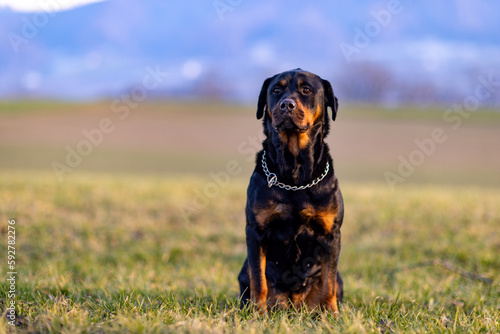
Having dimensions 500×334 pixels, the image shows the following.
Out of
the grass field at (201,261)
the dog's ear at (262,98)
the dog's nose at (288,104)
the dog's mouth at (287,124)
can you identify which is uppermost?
the dog's ear at (262,98)

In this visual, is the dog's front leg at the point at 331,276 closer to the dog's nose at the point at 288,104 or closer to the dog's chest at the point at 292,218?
the dog's chest at the point at 292,218

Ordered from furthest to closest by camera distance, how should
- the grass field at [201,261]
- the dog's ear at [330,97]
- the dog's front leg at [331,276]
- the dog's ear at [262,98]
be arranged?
the dog's ear at [262,98] < the dog's ear at [330,97] < the dog's front leg at [331,276] < the grass field at [201,261]

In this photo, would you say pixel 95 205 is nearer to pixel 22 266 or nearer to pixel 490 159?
pixel 22 266

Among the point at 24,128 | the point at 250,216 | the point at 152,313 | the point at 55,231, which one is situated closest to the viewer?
the point at 152,313

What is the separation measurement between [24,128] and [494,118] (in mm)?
34171

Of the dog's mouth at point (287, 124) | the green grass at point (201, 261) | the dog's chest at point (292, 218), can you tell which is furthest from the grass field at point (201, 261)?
the dog's mouth at point (287, 124)

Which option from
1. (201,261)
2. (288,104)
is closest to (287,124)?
(288,104)

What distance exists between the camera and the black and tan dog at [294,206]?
12.5 feet

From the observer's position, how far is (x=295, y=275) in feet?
13.3

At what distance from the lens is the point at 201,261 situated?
273 inches

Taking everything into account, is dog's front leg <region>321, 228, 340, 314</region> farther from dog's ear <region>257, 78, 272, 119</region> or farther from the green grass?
dog's ear <region>257, 78, 272, 119</region>

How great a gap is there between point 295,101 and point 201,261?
3.76 meters

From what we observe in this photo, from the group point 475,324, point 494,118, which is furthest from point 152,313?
point 494,118

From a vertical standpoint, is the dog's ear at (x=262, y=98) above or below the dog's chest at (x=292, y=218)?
above
